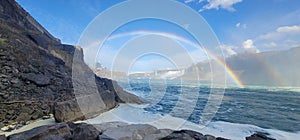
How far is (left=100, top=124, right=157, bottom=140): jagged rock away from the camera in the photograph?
4.19 meters

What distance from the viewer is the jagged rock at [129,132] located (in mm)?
4194

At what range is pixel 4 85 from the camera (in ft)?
21.1

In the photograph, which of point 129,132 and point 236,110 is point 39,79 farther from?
point 236,110

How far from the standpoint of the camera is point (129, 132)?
4.49m

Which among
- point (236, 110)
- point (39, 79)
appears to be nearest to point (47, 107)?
point (39, 79)

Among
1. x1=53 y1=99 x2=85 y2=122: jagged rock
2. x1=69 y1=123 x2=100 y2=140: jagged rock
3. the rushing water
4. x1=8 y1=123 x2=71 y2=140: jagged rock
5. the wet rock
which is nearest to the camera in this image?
x1=8 y1=123 x2=71 y2=140: jagged rock

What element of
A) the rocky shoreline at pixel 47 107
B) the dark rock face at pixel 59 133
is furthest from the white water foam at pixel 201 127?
the dark rock face at pixel 59 133

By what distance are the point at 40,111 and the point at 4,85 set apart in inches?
56.6

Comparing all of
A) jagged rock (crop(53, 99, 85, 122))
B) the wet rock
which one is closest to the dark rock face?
jagged rock (crop(53, 99, 85, 122))

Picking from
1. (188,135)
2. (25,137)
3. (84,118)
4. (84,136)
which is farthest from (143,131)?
(84,118)

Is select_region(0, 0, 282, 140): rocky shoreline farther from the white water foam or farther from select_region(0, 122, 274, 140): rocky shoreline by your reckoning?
the white water foam

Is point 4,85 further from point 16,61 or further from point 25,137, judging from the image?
point 25,137

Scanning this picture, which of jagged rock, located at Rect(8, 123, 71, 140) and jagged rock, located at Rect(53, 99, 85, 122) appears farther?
jagged rock, located at Rect(53, 99, 85, 122)

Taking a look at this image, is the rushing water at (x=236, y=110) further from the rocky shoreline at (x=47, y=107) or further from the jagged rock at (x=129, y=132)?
the jagged rock at (x=129, y=132)
